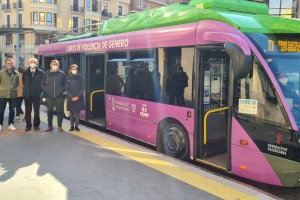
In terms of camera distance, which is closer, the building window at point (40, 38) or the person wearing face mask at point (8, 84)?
the person wearing face mask at point (8, 84)

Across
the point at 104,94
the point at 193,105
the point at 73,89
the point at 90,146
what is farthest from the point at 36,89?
the point at 193,105

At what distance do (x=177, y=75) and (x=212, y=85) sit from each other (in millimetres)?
768

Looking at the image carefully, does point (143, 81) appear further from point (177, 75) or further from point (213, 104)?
point (213, 104)

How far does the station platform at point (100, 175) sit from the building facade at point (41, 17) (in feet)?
162

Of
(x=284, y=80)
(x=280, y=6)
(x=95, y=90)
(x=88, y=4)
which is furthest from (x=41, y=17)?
(x=284, y=80)

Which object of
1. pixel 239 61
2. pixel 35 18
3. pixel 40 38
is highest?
pixel 35 18

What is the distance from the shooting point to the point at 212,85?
726 cm

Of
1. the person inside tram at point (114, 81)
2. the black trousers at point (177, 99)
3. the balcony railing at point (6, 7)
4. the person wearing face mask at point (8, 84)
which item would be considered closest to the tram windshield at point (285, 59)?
the black trousers at point (177, 99)

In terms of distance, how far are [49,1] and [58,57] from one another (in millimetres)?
48233

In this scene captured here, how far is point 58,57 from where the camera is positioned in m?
13.9

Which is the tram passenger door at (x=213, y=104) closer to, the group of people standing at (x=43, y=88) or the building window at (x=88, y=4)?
the group of people standing at (x=43, y=88)

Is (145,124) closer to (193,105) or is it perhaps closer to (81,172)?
(193,105)

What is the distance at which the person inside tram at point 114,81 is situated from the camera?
982cm

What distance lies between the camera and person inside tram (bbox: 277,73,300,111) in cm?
598
